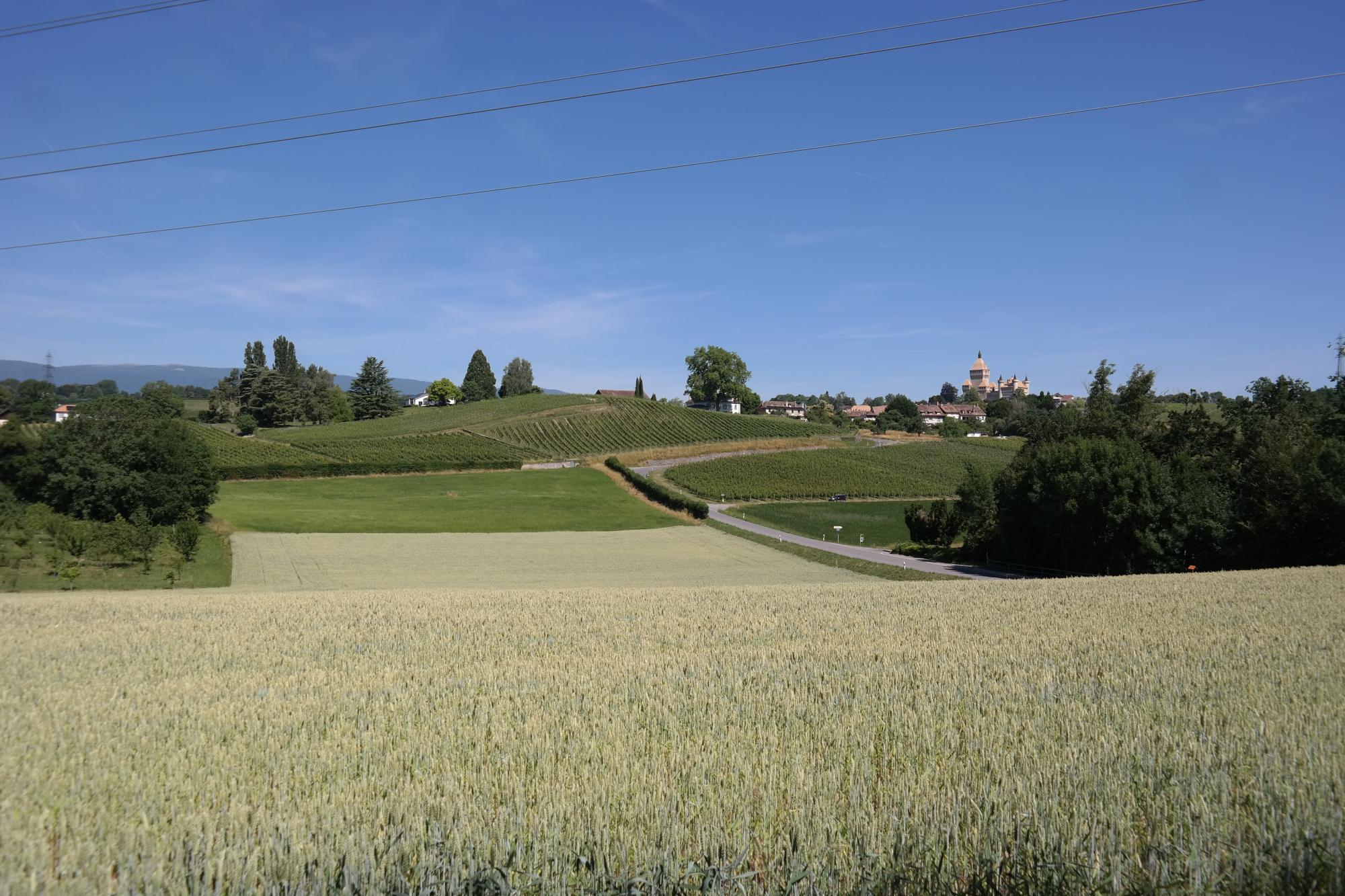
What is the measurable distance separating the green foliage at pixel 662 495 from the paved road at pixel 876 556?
1894 millimetres

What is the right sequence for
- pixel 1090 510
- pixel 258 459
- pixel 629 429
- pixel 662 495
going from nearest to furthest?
pixel 1090 510 < pixel 662 495 < pixel 258 459 < pixel 629 429

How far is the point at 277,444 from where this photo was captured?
10638 cm

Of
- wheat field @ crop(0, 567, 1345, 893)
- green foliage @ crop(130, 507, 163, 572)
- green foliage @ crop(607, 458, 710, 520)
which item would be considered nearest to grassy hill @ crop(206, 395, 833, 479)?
green foliage @ crop(607, 458, 710, 520)

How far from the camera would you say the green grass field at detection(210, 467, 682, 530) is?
63000 mm

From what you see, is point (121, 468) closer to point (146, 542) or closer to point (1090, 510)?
point (146, 542)

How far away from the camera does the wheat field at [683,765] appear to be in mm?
4934

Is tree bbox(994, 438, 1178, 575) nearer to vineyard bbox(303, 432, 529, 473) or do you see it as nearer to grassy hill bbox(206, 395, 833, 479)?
vineyard bbox(303, 432, 529, 473)

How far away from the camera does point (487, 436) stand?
121 m

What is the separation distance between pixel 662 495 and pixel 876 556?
95.4ft

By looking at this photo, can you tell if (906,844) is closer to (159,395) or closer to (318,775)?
(318,775)

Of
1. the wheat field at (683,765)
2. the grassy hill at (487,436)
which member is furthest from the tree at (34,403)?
the wheat field at (683,765)

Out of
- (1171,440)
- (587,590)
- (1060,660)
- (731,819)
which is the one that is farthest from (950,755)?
(1171,440)

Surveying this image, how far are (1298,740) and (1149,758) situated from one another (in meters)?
1.49

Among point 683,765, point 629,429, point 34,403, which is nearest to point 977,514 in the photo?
point 683,765
